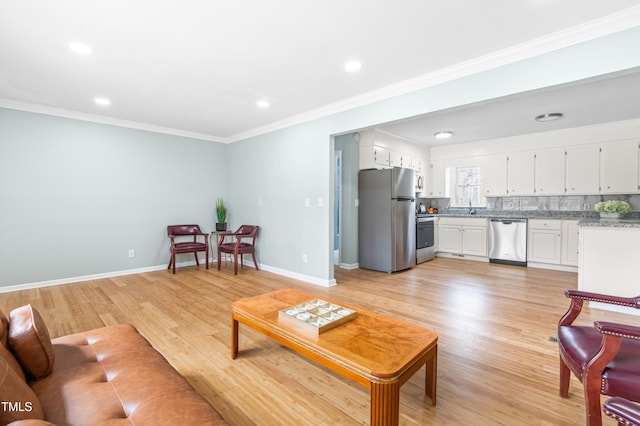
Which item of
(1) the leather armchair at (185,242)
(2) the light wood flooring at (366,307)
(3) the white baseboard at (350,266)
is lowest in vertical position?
(2) the light wood flooring at (366,307)

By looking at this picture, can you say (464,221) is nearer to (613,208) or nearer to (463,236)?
(463,236)

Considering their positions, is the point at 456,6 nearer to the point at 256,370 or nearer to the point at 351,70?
the point at 351,70

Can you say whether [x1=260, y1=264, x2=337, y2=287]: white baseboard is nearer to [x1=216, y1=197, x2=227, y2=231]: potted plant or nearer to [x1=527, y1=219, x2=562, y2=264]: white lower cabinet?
[x1=216, y1=197, x2=227, y2=231]: potted plant

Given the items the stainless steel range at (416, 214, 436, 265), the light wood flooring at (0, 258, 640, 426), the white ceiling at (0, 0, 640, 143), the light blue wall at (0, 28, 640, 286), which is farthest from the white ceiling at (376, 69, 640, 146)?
the light wood flooring at (0, 258, 640, 426)

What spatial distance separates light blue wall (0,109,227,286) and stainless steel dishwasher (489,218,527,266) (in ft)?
18.4

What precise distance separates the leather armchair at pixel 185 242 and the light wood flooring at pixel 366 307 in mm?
350

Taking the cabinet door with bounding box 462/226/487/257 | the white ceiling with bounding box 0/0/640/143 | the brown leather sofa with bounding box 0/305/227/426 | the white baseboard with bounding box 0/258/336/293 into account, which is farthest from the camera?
the cabinet door with bounding box 462/226/487/257

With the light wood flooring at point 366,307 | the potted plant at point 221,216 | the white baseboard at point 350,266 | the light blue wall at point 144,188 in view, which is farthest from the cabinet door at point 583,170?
the potted plant at point 221,216

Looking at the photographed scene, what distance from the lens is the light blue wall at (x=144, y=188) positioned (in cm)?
378

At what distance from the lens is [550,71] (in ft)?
7.55

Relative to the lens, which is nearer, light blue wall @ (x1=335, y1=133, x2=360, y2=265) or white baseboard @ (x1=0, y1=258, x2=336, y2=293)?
white baseboard @ (x1=0, y1=258, x2=336, y2=293)

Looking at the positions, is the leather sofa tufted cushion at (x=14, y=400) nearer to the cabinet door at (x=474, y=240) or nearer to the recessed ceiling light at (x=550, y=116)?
the recessed ceiling light at (x=550, y=116)

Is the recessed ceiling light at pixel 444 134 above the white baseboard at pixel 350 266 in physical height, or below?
above

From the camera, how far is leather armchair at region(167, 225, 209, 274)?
4.65 m
